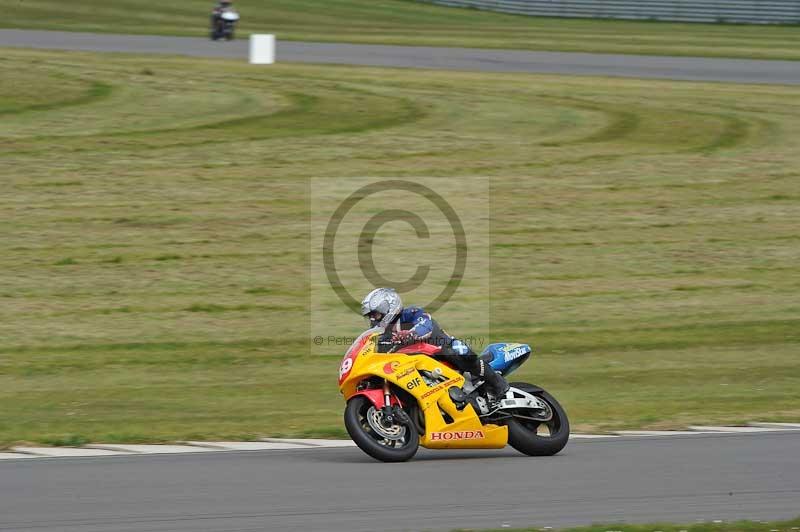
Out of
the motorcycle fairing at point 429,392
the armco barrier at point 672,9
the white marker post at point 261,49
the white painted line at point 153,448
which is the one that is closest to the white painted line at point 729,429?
the motorcycle fairing at point 429,392

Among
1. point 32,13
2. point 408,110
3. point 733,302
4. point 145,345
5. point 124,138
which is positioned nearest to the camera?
point 145,345

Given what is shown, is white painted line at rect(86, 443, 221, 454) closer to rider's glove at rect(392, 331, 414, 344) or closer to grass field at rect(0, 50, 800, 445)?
grass field at rect(0, 50, 800, 445)

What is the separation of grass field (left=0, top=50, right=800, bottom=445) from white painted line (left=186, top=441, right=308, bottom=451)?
0.32 metres

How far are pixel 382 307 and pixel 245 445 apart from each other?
1.87 m

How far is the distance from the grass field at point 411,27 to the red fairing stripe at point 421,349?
31.6m

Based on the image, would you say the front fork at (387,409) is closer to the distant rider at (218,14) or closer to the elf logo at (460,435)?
the elf logo at (460,435)

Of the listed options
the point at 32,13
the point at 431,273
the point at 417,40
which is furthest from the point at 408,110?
the point at 32,13

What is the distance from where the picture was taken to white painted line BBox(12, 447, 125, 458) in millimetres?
10328

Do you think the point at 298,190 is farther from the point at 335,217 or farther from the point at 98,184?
the point at 98,184

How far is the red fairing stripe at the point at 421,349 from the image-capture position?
1021 cm

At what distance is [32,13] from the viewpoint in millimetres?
49188

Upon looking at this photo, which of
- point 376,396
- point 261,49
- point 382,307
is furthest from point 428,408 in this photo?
point 261,49

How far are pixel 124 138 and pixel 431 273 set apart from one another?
8860mm

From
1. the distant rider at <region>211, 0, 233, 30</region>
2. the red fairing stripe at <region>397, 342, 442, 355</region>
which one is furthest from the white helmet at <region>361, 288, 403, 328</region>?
the distant rider at <region>211, 0, 233, 30</region>
